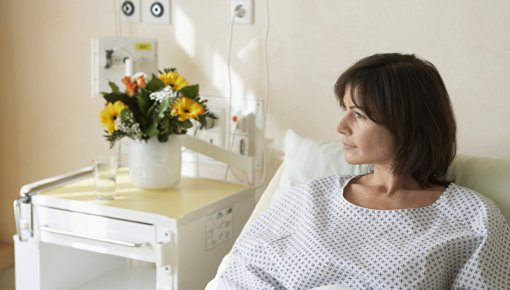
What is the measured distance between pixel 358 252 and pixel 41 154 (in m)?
1.69

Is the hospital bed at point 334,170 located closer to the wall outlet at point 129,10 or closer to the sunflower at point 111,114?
the sunflower at point 111,114

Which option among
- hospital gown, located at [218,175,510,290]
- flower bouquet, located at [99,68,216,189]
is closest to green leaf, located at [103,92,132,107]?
flower bouquet, located at [99,68,216,189]

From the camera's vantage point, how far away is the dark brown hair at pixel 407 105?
1615 mm

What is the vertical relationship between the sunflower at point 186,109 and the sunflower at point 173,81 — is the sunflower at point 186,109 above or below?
below

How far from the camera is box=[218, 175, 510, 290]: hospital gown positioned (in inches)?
59.7

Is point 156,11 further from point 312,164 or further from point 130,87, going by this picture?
point 312,164

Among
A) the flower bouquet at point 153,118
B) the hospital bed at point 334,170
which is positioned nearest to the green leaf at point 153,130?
the flower bouquet at point 153,118

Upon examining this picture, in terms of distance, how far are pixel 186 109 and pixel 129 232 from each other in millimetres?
377

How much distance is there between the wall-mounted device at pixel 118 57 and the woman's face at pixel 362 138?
1.01m

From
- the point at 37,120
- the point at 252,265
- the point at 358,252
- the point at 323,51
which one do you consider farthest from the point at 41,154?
the point at 358,252

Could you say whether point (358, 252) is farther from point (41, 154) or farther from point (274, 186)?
point (41, 154)

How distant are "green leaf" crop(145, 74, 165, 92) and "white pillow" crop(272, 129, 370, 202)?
45 cm

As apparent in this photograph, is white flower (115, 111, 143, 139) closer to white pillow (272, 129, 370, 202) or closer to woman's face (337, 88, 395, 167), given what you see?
white pillow (272, 129, 370, 202)

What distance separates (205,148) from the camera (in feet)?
7.72
